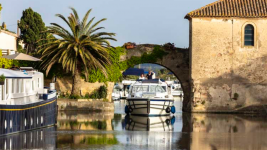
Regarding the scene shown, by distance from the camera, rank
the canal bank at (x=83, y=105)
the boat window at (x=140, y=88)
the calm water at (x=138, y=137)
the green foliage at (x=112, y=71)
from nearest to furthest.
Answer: the calm water at (x=138, y=137) < the boat window at (x=140, y=88) < the canal bank at (x=83, y=105) < the green foliage at (x=112, y=71)

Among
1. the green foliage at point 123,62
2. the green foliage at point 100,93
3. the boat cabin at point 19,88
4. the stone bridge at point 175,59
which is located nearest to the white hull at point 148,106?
the green foliage at point 100,93

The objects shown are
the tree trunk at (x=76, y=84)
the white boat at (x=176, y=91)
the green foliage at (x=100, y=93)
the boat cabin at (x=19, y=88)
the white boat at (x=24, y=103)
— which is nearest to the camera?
the white boat at (x=24, y=103)

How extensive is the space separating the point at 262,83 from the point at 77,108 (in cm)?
1242

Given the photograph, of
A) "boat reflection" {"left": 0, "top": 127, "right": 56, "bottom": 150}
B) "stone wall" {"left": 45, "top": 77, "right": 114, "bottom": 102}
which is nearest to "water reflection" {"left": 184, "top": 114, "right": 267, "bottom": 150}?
"boat reflection" {"left": 0, "top": 127, "right": 56, "bottom": 150}

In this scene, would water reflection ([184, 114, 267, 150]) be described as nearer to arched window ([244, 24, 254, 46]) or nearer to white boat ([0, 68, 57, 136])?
white boat ([0, 68, 57, 136])

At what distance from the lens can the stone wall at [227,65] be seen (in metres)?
39.6

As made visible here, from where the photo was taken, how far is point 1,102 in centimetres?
1966

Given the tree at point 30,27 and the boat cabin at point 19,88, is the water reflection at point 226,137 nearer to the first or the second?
the boat cabin at point 19,88

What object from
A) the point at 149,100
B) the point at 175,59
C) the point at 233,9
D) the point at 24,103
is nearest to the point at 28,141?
the point at 24,103

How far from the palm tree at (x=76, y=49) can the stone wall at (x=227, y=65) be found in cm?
619

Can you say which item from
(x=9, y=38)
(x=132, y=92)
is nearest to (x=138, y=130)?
(x=132, y=92)

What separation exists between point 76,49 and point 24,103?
16.6 metres

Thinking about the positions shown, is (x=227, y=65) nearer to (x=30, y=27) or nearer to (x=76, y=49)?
(x=76, y=49)

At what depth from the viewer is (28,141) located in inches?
728
